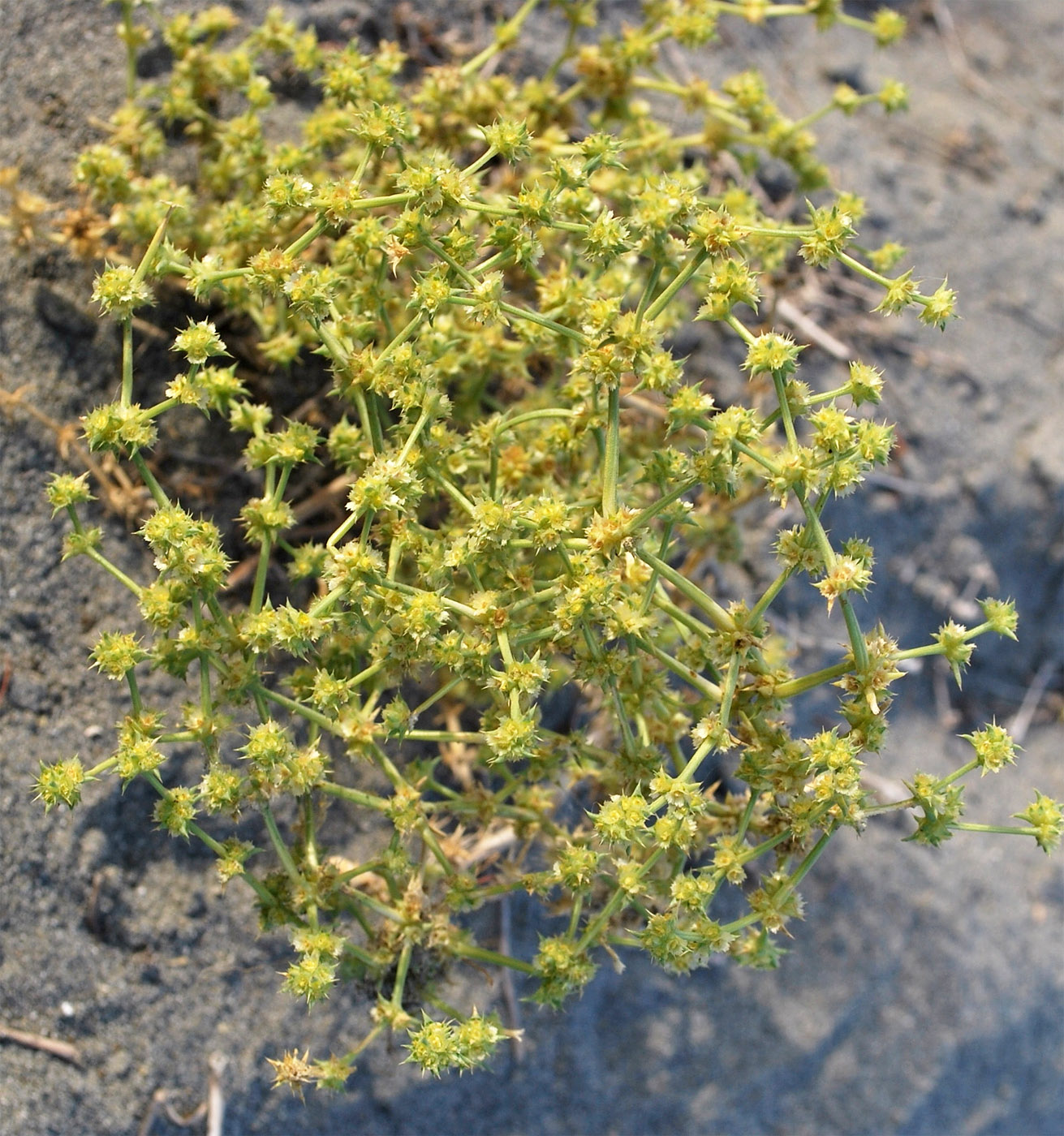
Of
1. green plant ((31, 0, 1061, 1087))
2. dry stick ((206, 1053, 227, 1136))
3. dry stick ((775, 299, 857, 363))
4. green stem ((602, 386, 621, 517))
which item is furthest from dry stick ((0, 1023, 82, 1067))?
dry stick ((775, 299, 857, 363))

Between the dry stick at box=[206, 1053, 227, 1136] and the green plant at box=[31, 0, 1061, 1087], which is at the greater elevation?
the green plant at box=[31, 0, 1061, 1087]

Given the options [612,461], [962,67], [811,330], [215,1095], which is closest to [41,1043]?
[215,1095]

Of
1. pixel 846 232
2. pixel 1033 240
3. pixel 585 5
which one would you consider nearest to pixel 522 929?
pixel 846 232

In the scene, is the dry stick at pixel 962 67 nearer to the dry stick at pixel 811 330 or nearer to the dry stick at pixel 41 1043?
the dry stick at pixel 811 330

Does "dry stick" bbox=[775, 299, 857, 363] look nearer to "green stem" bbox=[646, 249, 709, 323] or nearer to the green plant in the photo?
the green plant

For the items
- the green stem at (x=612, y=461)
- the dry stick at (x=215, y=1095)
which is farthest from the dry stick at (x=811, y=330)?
the dry stick at (x=215, y=1095)

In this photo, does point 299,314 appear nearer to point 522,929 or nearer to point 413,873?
point 413,873

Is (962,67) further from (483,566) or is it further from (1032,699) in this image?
(483,566)
